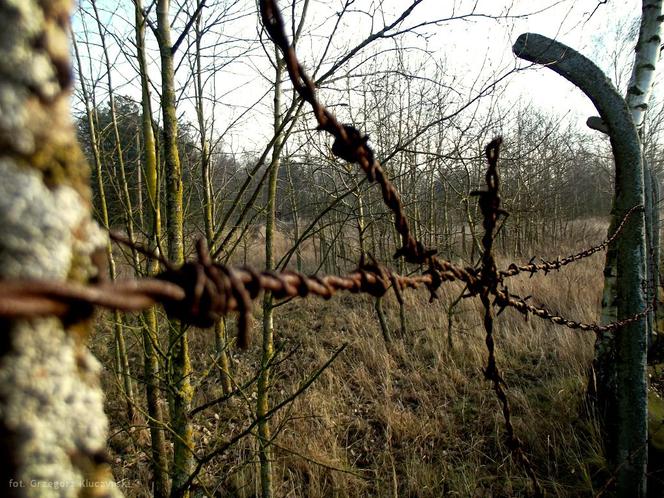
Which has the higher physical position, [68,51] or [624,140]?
[624,140]

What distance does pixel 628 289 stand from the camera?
276cm

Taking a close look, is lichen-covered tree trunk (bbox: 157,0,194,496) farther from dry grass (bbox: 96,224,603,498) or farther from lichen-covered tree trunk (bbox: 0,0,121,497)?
lichen-covered tree trunk (bbox: 0,0,121,497)

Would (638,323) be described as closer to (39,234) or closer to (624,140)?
(624,140)

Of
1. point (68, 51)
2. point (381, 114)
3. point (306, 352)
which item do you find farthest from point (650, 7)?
point (381, 114)

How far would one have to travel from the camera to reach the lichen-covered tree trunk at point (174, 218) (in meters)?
2.07

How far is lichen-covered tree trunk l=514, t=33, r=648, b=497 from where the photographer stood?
273 cm

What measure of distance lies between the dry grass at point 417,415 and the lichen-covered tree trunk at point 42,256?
84.1 inches

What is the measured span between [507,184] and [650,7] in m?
11.2

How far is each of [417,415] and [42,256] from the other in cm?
517

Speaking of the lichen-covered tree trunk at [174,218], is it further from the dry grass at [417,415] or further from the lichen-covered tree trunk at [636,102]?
the lichen-covered tree trunk at [636,102]

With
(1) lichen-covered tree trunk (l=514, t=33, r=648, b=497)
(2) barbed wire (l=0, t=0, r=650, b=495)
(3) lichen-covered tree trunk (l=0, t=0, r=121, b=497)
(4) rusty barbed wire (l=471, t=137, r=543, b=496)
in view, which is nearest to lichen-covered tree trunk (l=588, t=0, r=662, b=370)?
(1) lichen-covered tree trunk (l=514, t=33, r=648, b=497)

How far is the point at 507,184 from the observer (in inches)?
552

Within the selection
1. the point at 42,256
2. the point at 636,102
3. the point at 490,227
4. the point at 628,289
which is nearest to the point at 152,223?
the point at 490,227

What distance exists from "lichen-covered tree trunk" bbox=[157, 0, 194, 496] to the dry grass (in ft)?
1.36
